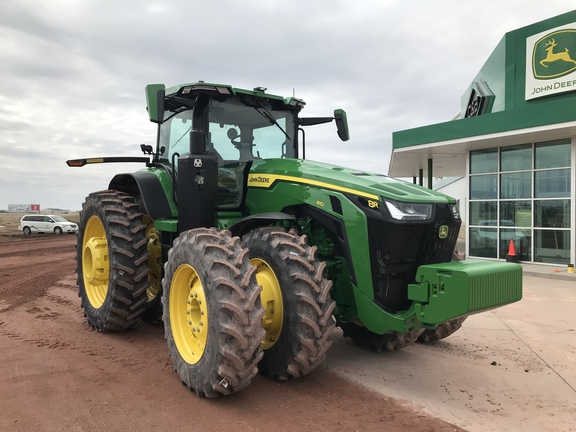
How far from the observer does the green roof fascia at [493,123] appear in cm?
1102

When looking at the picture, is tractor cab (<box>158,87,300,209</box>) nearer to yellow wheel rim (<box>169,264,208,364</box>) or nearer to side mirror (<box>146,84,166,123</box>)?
side mirror (<box>146,84,166,123</box>)

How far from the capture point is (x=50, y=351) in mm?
4918

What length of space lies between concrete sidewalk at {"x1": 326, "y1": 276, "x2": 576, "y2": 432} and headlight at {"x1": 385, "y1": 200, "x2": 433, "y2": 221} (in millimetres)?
1517

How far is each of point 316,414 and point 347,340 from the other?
6.71 ft

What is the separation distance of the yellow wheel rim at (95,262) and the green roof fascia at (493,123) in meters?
10.5

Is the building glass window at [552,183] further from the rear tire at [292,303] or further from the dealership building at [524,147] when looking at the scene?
the rear tire at [292,303]

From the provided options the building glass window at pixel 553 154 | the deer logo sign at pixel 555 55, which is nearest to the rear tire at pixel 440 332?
the building glass window at pixel 553 154

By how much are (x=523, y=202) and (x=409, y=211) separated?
A: 1077cm

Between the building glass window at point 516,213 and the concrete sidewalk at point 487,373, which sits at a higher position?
the building glass window at point 516,213

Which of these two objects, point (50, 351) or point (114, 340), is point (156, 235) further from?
point (50, 351)

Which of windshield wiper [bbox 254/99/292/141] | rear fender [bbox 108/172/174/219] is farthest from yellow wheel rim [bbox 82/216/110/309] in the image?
windshield wiper [bbox 254/99/292/141]

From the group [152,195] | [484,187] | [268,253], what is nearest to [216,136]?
[152,195]

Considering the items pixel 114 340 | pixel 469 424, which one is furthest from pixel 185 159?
pixel 469 424

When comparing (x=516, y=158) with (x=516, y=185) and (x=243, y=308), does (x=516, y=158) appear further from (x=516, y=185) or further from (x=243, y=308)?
(x=243, y=308)
